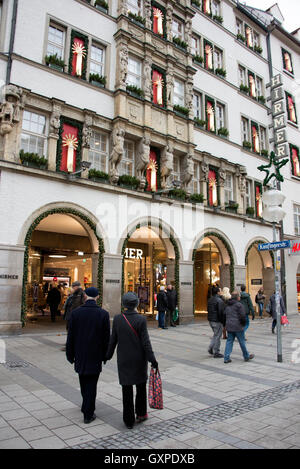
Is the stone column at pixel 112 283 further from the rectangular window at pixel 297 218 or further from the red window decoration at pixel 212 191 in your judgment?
the rectangular window at pixel 297 218

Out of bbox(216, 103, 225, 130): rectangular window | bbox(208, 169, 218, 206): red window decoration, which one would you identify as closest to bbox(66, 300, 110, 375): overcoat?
bbox(208, 169, 218, 206): red window decoration

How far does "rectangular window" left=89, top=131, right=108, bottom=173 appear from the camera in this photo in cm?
1603

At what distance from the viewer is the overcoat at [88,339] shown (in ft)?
15.9

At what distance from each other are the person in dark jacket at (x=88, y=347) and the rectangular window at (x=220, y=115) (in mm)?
20065

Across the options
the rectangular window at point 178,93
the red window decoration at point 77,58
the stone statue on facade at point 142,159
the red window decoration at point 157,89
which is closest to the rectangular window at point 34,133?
the red window decoration at point 77,58

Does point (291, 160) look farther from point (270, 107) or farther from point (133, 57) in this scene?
point (133, 57)

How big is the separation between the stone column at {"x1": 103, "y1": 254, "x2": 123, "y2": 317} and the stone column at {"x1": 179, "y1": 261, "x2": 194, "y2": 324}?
12.9 feet

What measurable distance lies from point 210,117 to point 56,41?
10.0 meters

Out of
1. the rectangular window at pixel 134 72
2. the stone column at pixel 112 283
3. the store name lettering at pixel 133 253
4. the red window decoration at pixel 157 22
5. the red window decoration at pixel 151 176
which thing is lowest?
the stone column at pixel 112 283

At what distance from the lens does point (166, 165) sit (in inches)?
717

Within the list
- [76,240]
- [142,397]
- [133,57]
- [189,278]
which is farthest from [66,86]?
[142,397]

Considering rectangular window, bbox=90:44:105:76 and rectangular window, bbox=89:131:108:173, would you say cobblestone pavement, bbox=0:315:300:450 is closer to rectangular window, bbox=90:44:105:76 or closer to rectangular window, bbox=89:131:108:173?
rectangular window, bbox=89:131:108:173

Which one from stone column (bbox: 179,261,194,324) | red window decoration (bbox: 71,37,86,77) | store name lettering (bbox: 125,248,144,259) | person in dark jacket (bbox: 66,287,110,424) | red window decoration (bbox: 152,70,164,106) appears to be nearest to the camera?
person in dark jacket (bbox: 66,287,110,424)

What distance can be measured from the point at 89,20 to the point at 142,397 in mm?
16593
